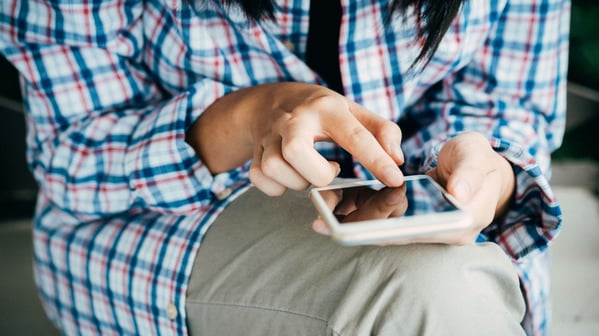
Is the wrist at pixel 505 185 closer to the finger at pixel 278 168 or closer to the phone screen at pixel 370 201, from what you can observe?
the phone screen at pixel 370 201

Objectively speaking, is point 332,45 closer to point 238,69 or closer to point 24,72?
point 238,69

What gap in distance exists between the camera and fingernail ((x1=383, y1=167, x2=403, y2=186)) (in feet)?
1.44

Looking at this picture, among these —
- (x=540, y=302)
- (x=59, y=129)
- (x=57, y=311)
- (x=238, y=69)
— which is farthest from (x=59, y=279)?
(x=540, y=302)

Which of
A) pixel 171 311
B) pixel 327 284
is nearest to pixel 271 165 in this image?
pixel 327 284

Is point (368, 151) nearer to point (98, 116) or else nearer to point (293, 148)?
point (293, 148)

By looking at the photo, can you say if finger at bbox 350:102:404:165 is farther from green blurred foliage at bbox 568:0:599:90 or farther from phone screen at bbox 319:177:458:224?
green blurred foliage at bbox 568:0:599:90

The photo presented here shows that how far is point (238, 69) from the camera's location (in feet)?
2.22

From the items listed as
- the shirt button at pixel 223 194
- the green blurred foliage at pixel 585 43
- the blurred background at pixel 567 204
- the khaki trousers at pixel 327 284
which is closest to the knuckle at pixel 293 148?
the khaki trousers at pixel 327 284

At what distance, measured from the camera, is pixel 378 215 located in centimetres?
42

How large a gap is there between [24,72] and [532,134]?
0.62 meters

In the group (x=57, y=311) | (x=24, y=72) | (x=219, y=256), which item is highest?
(x=24, y=72)

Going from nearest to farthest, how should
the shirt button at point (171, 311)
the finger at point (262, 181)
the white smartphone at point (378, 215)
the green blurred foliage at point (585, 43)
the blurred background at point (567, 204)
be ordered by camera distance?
the white smartphone at point (378, 215), the finger at point (262, 181), the shirt button at point (171, 311), the blurred background at point (567, 204), the green blurred foliage at point (585, 43)

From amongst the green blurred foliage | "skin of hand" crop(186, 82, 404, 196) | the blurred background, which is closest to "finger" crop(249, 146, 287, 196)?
"skin of hand" crop(186, 82, 404, 196)

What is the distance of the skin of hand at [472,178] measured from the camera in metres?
0.46
